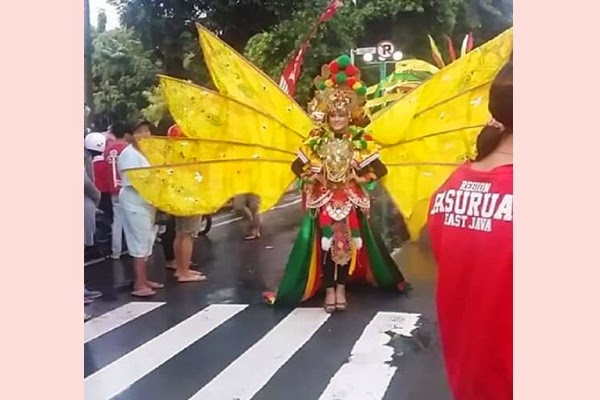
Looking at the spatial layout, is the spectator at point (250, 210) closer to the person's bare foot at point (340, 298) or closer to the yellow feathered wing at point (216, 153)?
the yellow feathered wing at point (216, 153)

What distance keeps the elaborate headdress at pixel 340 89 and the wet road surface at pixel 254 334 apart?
228mm

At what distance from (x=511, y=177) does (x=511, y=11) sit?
1.14 feet

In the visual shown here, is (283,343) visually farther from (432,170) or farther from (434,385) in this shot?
(432,170)

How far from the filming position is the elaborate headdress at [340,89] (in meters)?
1.74

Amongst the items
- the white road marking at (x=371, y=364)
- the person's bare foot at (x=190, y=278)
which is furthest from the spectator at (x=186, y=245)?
the white road marking at (x=371, y=364)

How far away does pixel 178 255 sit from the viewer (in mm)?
1858

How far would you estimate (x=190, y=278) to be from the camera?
73.5 inches

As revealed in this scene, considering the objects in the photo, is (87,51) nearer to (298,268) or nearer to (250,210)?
(250,210)

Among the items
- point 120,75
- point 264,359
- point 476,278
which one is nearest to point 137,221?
point 120,75

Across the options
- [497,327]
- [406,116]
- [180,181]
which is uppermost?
[406,116]

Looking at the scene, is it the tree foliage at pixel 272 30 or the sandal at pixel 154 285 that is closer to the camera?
the tree foliage at pixel 272 30

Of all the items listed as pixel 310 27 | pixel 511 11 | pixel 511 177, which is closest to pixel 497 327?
pixel 511 177

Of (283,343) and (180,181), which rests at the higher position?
(180,181)

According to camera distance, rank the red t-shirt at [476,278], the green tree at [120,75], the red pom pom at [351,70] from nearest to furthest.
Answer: the red t-shirt at [476,278], the red pom pom at [351,70], the green tree at [120,75]
